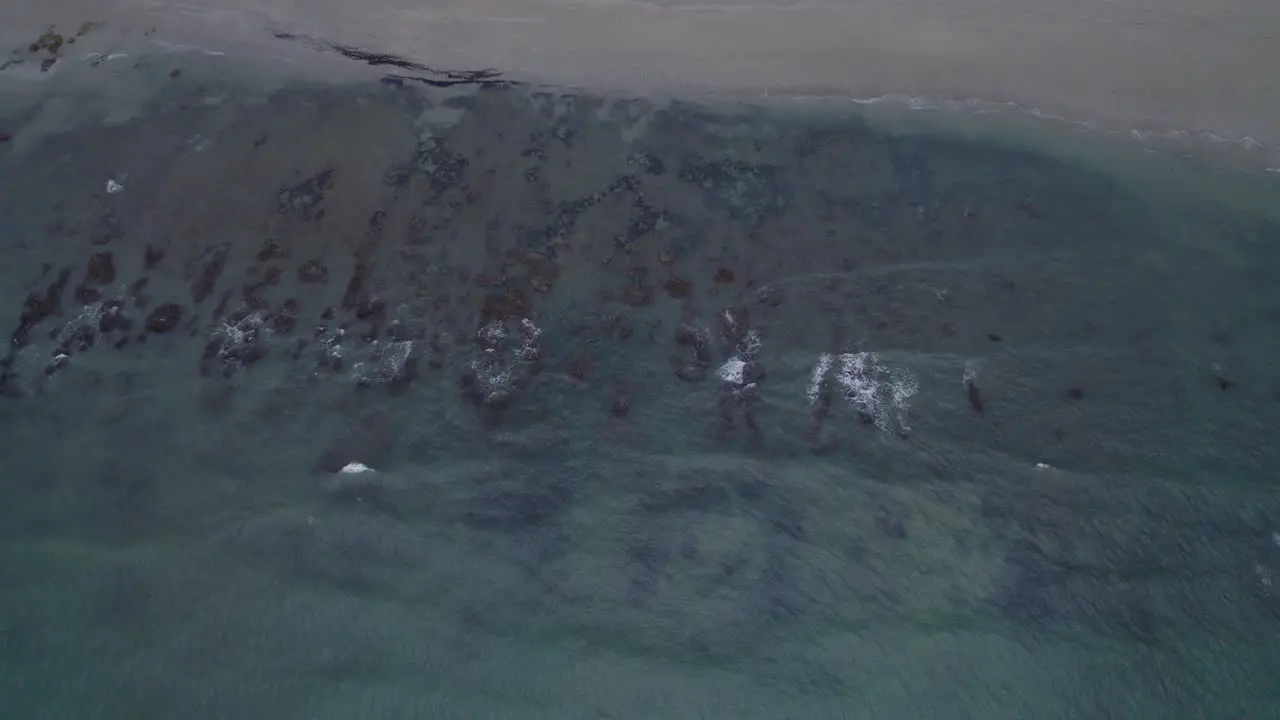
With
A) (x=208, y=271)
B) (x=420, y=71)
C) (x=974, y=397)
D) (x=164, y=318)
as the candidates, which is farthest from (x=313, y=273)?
(x=974, y=397)

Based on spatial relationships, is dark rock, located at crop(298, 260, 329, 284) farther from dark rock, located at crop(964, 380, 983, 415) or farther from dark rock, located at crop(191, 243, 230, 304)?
dark rock, located at crop(964, 380, 983, 415)

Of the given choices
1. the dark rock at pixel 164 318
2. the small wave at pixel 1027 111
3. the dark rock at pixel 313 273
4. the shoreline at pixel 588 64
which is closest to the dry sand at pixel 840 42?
the shoreline at pixel 588 64

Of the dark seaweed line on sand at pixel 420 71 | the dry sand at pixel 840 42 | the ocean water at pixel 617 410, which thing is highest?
the dry sand at pixel 840 42

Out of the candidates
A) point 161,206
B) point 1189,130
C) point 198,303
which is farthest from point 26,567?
Result: point 1189,130

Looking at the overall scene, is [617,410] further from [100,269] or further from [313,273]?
[100,269]

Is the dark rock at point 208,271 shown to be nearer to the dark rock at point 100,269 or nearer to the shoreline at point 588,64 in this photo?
the dark rock at point 100,269

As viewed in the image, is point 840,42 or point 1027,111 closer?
point 1027,111

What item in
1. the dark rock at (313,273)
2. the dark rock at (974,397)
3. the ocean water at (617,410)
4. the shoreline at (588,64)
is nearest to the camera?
the ocean water at (617,410)
